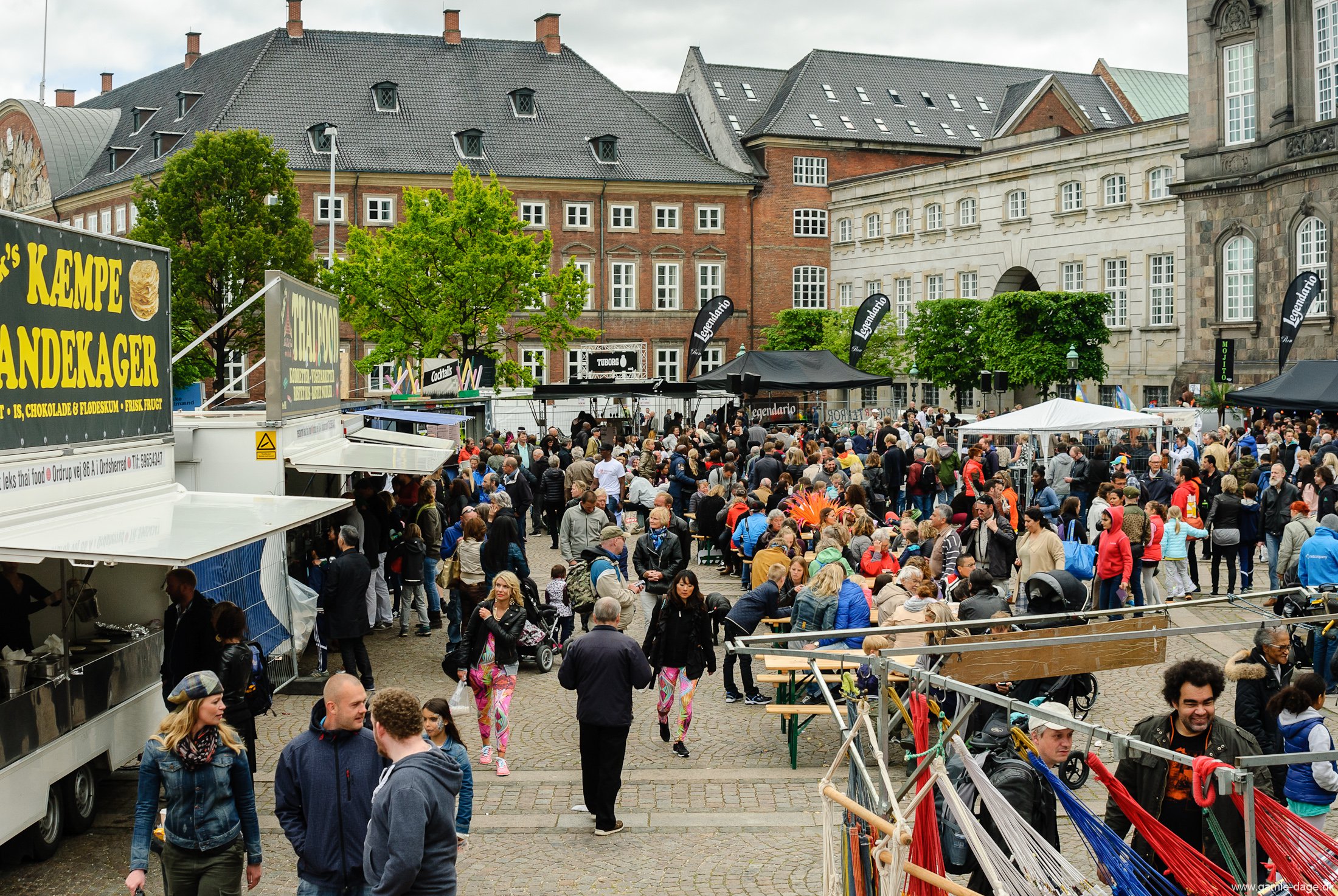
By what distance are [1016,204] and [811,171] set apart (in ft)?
43.5

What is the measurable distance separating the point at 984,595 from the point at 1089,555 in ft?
14.4

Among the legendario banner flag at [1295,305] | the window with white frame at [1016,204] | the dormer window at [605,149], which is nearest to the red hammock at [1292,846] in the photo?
the legendario banner flag at [1295,305]

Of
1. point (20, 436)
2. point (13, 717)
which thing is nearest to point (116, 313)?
point (20, 436)

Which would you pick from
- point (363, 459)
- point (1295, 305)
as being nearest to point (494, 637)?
point (363, 459)

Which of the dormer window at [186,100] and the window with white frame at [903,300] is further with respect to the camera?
the dormer window at [186,100]

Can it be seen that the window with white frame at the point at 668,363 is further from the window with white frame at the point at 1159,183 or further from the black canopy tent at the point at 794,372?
the black canopy tent at the point at 794,372

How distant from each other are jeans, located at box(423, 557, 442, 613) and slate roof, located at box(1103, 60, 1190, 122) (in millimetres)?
64732

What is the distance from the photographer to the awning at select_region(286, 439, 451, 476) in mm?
13547

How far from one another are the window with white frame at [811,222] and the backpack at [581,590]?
50.6 m

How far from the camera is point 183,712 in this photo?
7004 mm

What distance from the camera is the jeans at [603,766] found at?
9633mm

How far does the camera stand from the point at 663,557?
49.3 feet

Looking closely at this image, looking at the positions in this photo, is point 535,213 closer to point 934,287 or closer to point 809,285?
point 809,285

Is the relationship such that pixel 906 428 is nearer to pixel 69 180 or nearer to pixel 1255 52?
pixel 1255 52
